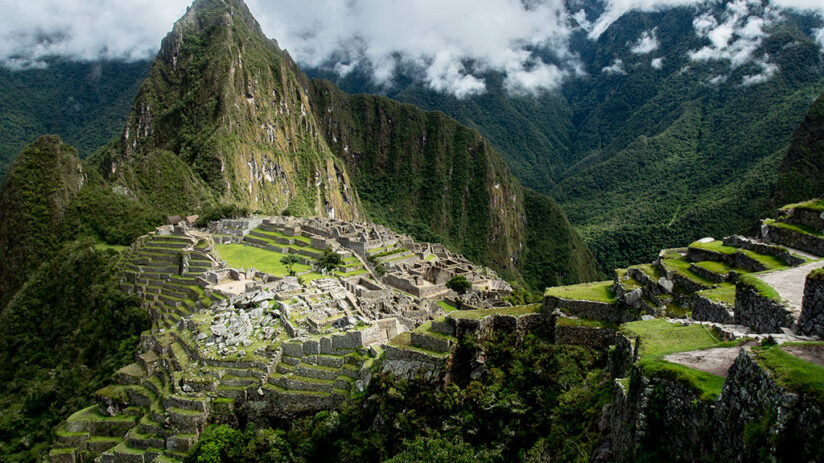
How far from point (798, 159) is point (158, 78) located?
170670 mm

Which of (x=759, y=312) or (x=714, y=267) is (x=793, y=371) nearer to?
(x=759, y=312)

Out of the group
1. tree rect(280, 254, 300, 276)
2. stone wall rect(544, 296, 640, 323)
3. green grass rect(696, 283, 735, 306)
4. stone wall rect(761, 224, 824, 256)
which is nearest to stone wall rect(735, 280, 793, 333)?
green grass rect(696, 283, 735, 306)

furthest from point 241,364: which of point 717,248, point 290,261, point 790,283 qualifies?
point 290,261

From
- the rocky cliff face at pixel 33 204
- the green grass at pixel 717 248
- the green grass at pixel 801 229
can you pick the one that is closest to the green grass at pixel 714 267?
the green grass at pixel 717 248

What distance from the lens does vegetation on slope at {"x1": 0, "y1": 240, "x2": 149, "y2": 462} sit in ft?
105

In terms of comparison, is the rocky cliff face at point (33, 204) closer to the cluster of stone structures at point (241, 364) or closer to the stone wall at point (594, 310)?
the cluster of stone structures at point (241, 364)

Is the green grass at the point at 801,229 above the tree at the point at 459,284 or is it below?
above

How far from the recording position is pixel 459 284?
47312 millimetres

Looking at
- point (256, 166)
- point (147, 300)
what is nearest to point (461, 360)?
point (147, 300)

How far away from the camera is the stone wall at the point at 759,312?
8.89m

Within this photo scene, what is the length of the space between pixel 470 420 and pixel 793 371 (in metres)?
10.1

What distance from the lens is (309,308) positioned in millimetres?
24141

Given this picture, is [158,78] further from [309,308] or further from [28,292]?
[309,308]

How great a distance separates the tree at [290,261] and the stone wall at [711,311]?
107 ft
